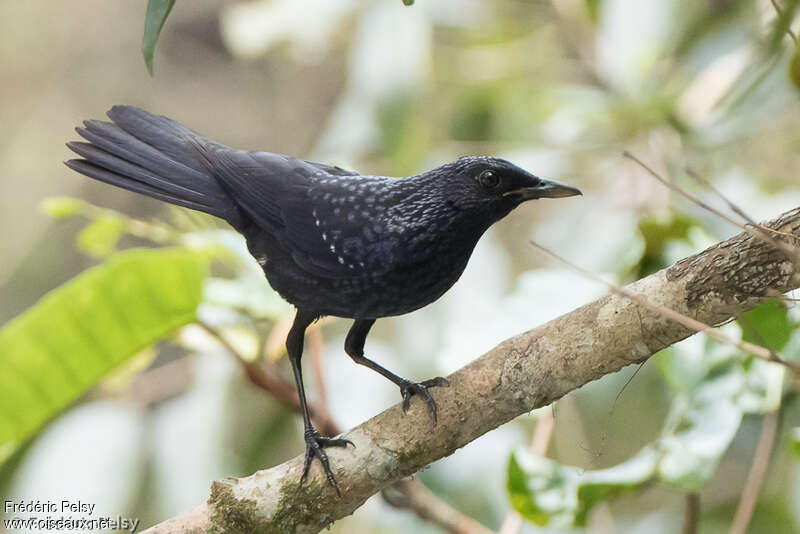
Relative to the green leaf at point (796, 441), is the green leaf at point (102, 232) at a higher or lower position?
higher

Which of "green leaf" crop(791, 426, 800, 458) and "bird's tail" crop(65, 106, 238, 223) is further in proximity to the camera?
"bird's tail" crop(65, 106, 238, 223)

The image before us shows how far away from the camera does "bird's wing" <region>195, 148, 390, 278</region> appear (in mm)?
2924

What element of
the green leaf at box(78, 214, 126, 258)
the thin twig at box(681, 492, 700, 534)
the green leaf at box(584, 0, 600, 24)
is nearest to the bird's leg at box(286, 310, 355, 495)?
the green leaf at box(78, 214, 126, 258)

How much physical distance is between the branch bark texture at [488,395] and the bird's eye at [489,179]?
64cm

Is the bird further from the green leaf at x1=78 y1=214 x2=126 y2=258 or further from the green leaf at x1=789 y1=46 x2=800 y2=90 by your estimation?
the green leaf at x1=789 y1=46 x2=800 y2=90

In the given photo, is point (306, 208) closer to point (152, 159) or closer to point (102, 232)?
point (152, 159)

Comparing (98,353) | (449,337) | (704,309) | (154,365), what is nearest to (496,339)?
(449,337)

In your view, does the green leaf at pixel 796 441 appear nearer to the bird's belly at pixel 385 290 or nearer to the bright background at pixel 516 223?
the bright background at pixel 516 223

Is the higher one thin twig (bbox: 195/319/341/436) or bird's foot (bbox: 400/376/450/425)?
thin twig (bbox: 195/319/341/436)

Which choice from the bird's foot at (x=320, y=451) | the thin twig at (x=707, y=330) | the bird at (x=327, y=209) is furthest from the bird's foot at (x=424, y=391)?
the thin twig at (x=707, y=330)

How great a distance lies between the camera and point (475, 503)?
3.59 metres

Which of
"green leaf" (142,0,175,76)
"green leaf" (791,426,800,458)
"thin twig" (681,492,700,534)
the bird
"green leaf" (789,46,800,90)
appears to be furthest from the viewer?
the bird

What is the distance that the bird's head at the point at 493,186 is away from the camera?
Answer: 2.87 metres

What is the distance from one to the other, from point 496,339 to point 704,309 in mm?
1080
